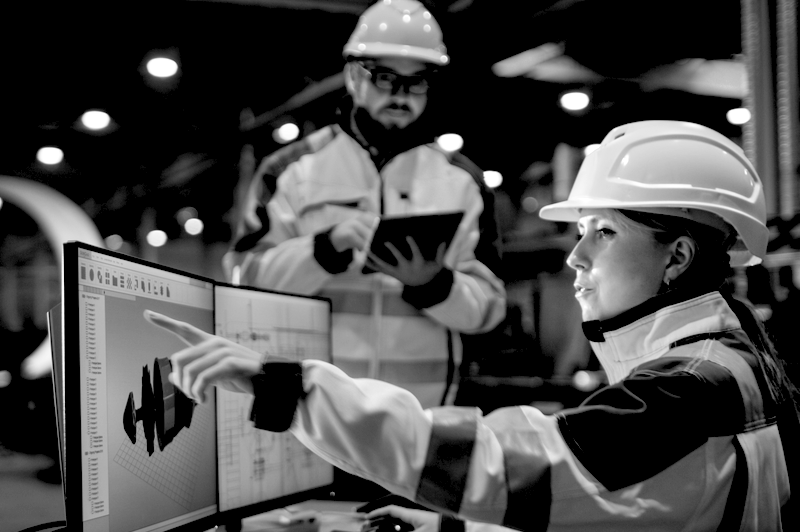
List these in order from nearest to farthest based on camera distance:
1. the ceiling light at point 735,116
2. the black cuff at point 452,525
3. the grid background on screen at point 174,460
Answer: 1. the grid background on screen at point 174,460
2. the black cuff at point 452,525
3. the ceiling light at point 735,116

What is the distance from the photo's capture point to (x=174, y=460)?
1.07 metres

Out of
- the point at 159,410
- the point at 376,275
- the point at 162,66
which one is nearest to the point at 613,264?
the point at 159,410

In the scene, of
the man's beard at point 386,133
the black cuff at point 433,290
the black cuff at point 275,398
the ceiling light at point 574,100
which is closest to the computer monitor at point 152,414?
the black cuff at point 275,398

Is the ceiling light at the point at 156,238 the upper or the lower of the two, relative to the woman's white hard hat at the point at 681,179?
upper

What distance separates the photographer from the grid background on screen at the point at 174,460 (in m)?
0.97

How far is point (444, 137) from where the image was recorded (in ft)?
26.7

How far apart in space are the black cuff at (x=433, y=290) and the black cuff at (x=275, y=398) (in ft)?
3.87

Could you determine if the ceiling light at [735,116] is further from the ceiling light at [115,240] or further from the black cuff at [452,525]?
the ceiling light at [115,240]

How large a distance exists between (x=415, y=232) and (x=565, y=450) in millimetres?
1084

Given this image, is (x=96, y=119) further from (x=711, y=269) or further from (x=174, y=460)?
(x=711, y=269)

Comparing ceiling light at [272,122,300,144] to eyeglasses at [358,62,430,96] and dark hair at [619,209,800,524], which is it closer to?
eyeglasses at [358,62,430,96]

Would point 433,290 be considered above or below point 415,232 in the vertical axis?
below

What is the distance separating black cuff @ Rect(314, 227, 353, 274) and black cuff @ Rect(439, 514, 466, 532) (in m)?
0.81

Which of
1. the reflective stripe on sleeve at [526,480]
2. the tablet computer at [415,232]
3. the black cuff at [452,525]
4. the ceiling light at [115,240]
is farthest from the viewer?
the ceiling light at [115,240]
